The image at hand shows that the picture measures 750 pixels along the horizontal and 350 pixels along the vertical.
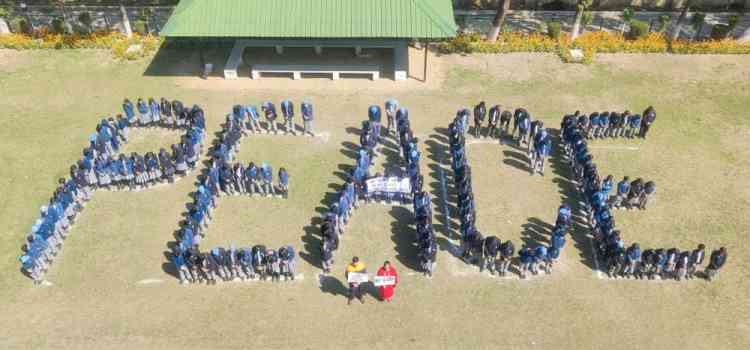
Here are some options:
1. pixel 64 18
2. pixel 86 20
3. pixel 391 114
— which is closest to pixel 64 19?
pixel 64 18

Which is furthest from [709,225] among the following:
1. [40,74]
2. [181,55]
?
→ [40,74]

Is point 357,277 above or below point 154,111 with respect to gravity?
below

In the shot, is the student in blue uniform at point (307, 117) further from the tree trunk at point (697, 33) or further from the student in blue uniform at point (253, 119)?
the tree trunk at point (697, 33)

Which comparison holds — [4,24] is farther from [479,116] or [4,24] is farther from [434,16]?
[479,116]

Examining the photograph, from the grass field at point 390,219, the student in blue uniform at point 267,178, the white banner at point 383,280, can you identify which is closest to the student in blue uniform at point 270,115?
the grass field at point 390,219

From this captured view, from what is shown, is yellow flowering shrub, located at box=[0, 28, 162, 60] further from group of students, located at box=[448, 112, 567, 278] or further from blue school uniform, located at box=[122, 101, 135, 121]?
group of students, located at box=[448, 112, 567, 278]

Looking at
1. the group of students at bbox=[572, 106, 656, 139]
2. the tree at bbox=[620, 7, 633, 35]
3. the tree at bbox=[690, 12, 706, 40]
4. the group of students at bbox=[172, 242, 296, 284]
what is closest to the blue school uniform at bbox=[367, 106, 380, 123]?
the group of students at bbox=[172, 242, 296, 284]
